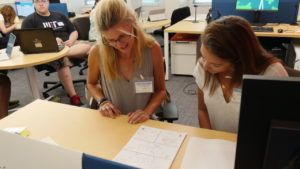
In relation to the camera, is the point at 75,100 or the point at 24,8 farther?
the point at 24,8

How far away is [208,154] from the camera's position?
96cm

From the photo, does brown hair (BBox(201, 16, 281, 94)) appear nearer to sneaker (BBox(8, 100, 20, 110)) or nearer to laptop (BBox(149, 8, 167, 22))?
sneaker (BBox(8, 100, 20, 110))

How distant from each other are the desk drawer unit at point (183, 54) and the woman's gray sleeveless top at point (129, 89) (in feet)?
6.84

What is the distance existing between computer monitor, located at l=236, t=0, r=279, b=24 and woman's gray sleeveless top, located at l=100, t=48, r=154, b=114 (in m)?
2.23

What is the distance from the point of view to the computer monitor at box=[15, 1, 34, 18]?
16.7 ft

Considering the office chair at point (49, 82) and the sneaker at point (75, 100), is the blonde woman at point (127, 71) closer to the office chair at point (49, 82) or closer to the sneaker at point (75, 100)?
the sneaker at point (75, 100)

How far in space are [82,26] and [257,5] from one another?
2455 mm

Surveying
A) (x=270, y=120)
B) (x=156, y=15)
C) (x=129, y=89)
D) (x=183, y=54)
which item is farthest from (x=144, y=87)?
(x=156, y=15)

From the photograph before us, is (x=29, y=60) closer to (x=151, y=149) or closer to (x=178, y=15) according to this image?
(x=151, y=149)

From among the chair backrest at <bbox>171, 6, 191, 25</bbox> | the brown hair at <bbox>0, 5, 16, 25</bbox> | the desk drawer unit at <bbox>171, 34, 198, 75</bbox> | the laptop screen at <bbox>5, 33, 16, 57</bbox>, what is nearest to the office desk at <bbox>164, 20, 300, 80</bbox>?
the desk drawer unit at <bbox>171, 34, 198, 75</bbox>

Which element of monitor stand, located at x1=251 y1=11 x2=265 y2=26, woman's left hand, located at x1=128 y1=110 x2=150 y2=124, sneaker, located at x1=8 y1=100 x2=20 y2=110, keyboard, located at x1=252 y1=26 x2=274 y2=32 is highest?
monitor stand, located at x1=251 y1=11 x2=265 y2=26

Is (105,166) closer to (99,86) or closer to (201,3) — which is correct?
(99,86)

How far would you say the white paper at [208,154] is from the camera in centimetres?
91

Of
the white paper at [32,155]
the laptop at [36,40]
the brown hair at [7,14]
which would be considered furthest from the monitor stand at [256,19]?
the brown hair at [7,14]
